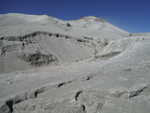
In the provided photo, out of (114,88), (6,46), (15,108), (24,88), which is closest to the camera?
(15,108)

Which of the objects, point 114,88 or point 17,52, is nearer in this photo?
point 114,88

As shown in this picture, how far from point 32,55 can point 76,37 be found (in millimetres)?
4015

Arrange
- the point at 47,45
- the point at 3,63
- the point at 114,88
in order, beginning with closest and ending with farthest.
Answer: the point at 114,88, the point at 3,63, the point at 47,45

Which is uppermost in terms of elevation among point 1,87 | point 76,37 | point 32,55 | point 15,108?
point 76,37

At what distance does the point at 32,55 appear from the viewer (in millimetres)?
6578

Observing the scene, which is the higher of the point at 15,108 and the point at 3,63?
the point at 3,63

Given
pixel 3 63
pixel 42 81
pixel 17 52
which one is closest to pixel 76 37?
pixel 17 52

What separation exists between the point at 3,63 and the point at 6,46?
1154 millimetres

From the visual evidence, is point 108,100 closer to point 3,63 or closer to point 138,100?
point 138,100

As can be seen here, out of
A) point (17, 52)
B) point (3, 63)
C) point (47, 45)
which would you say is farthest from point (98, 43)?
point (3, 63)

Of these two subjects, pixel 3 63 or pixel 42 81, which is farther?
pixel 3 63

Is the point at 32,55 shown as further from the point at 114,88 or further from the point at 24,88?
the point at 114,88

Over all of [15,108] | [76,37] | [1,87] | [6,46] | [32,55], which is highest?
[76,37]

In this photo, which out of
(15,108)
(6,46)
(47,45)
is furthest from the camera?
(47,45)
